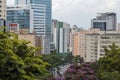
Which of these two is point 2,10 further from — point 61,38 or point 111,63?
point 61,38

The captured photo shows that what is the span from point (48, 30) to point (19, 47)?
13058 cm

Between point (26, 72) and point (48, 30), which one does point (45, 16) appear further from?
point (26, 72)

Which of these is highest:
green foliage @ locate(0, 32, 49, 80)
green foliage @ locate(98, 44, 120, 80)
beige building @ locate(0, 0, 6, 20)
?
beige building @ locate(0, 0, 6, 20)

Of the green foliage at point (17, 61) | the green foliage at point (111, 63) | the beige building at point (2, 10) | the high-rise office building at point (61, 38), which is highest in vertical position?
the beige building at point (2, 10)

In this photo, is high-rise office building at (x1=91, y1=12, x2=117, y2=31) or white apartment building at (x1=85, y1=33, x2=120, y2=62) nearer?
white apartment building at (x1=85, y1=33, x2=120, y2=62)

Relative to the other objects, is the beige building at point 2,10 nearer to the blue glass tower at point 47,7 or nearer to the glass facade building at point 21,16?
the glass facade building at point 21,16

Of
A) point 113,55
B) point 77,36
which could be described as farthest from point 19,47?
point 77,36

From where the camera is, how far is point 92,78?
25.5 metres

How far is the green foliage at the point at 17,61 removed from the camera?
1025 cm

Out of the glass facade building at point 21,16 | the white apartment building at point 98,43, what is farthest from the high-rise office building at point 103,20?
the white apartment building at point 98,43

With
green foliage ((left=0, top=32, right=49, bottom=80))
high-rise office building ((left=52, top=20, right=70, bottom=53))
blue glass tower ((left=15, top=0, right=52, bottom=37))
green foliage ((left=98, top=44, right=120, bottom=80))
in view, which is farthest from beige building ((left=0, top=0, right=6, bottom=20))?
high-rise office building ((left=52, top=20, right=70, bottom=53))

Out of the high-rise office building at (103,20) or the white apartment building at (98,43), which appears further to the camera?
the high-rise office building at (103,20)

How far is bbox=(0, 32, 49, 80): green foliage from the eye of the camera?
10.2 metres

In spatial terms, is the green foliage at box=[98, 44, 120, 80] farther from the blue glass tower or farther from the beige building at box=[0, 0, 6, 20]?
the blue glass tower
